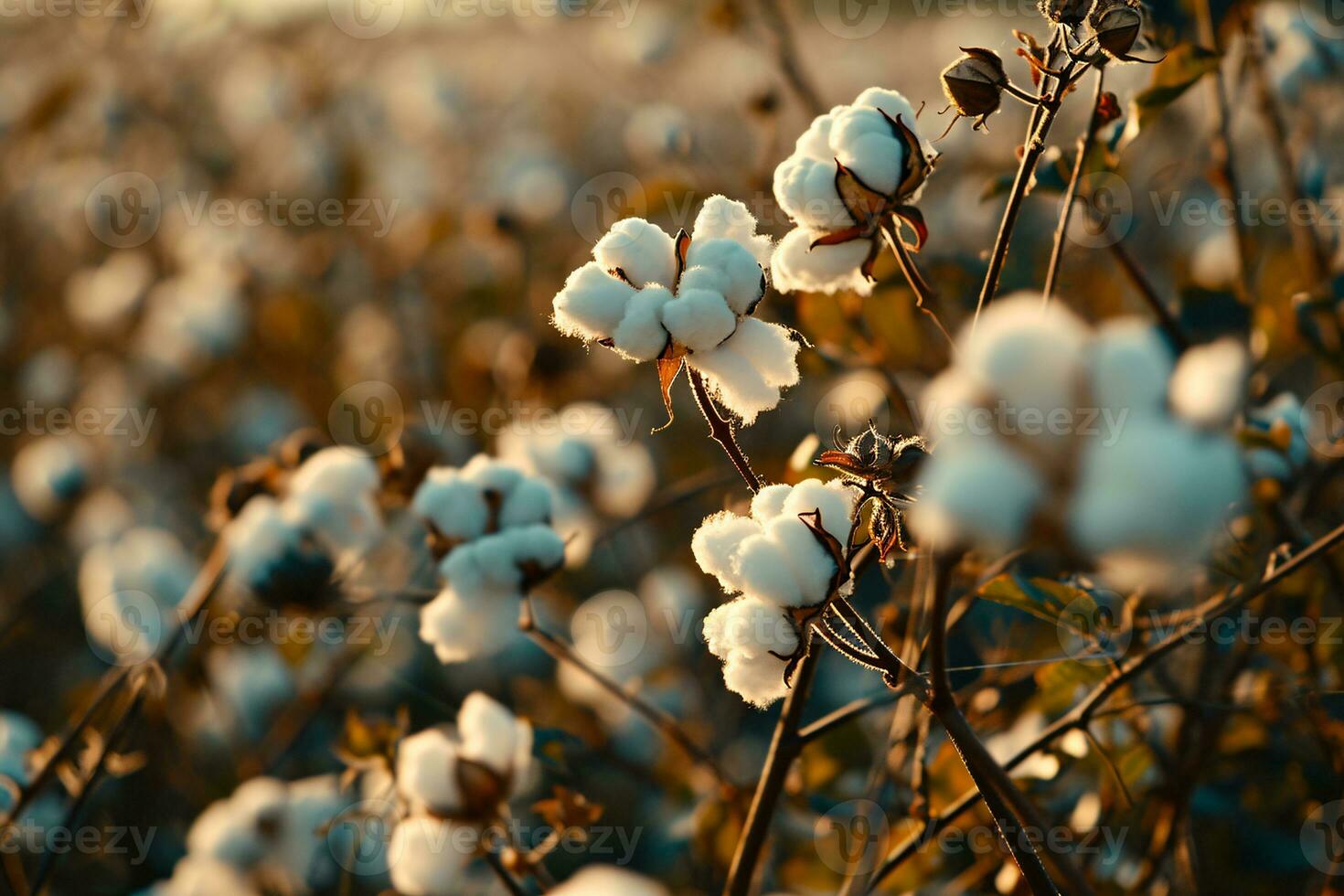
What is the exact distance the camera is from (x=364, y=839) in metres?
1.43

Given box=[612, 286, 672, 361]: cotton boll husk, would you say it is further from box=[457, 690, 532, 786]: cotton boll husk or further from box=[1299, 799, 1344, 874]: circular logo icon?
box=[1299, 799, 1344, 874]: circular logo icon

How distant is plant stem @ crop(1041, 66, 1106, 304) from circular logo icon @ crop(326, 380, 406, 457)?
199 cm

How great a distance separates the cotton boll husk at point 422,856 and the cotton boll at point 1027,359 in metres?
0.73

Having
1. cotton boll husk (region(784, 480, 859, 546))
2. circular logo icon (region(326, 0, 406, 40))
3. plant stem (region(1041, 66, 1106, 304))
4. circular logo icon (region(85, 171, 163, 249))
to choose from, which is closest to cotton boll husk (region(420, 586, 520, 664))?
cotton boll husk (region(784, 480, 859, 546))

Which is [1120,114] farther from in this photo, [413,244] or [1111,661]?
[413,244]

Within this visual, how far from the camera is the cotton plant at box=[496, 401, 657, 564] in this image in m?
1.58

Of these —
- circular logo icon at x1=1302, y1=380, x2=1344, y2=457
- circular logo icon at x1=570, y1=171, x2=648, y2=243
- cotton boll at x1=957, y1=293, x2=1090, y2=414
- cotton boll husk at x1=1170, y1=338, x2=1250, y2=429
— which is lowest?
circular logo icon at x1=570, y1=171, x2=648, y2=243

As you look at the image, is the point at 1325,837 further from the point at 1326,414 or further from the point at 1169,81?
the point at 1169,81

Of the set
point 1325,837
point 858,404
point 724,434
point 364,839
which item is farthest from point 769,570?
point 364,839

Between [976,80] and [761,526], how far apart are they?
33 centimetres

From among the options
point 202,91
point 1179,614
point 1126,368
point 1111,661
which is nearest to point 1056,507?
point 1126,368

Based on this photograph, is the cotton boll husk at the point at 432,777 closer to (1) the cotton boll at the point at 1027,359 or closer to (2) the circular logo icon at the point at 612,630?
(1) the cotton boll at the point at 1027,359

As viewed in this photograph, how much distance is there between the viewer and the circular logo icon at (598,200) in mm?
3817

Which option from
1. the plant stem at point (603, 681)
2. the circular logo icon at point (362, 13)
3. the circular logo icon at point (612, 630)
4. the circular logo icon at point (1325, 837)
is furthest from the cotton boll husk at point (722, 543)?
the circular logo icon at point (362, 13)
